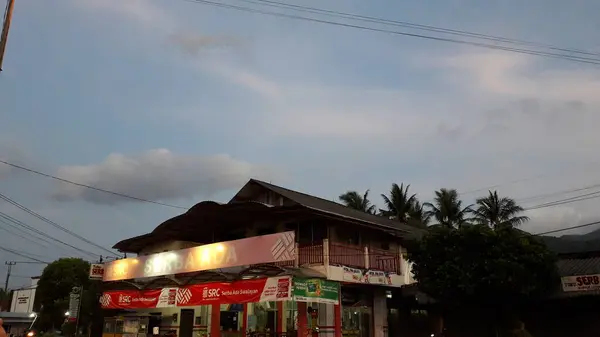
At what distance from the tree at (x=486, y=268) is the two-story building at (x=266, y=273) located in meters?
3.55

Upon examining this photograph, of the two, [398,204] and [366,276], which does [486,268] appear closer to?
[366,276]

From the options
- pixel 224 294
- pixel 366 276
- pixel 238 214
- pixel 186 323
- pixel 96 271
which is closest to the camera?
pixel 224 294

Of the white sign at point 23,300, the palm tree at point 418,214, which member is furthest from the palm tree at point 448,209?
the white sign at point 23,300

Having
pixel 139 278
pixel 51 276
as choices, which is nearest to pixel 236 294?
pixel 139 278

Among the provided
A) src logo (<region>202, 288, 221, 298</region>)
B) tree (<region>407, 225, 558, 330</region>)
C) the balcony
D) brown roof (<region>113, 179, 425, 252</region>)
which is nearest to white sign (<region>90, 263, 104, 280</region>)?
brown roof (<region>113, 179, 425, 252</region>)

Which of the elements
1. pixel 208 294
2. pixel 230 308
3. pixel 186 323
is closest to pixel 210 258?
pixel 208 294

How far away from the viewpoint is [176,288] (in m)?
24.5

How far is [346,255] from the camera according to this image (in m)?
23.5

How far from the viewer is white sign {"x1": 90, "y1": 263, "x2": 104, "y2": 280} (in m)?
31.8

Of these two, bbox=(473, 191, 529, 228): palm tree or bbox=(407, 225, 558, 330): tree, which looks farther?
bbox=(473, 191, 529, 228): palm tree

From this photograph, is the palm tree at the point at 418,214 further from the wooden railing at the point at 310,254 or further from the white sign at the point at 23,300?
the white sign at the point at 23,300

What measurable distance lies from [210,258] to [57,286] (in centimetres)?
3922

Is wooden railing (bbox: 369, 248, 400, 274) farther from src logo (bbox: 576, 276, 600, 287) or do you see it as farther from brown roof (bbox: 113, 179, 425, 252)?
src logo (bbox: 576, 276, 600, 287)

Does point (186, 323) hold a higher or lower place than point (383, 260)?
lower
